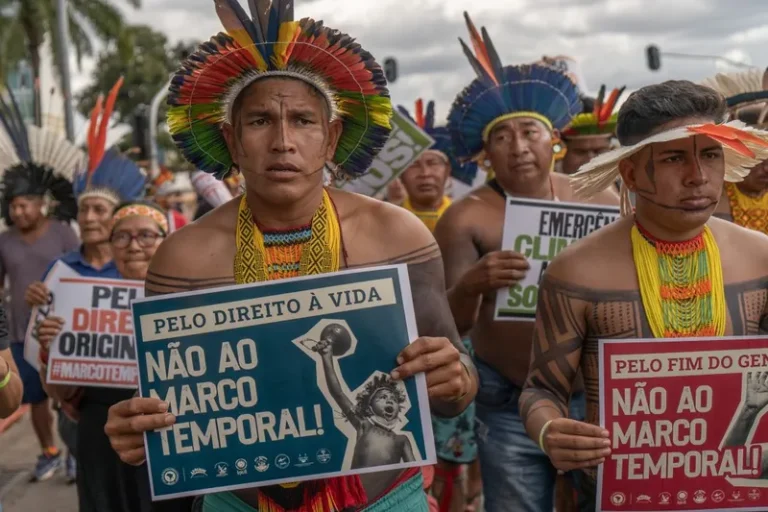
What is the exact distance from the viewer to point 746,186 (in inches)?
182

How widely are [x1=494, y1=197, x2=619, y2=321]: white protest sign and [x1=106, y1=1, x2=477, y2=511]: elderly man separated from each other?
1.46 m

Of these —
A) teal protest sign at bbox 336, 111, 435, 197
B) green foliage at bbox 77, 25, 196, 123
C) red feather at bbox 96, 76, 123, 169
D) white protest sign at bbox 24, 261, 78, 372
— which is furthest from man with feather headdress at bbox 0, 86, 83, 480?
green foliage at bbox 77, 25, 196, 123

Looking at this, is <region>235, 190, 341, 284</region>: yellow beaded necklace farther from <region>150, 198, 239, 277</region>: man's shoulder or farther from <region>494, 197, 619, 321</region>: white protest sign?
<region>494, 197, 619, 321</region>: white protest sign

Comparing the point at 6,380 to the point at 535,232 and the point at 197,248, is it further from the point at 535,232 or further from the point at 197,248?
the point at 535,232

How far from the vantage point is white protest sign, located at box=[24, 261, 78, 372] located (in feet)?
17.3

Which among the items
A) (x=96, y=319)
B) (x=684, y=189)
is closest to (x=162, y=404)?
(x=684, y=189)

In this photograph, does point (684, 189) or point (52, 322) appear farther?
point (52, 322)

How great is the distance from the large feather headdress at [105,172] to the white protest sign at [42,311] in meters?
0.86

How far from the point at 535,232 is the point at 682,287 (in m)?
1.44

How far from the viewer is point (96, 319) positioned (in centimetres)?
509

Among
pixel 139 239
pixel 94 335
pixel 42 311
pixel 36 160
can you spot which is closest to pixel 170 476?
pixel 94 335

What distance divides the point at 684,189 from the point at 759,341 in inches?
18.7

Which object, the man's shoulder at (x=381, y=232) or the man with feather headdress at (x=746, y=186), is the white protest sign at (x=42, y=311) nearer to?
the man's shoulder at (x=381, y=232)

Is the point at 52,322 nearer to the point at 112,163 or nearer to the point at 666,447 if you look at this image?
the point at 112,163
